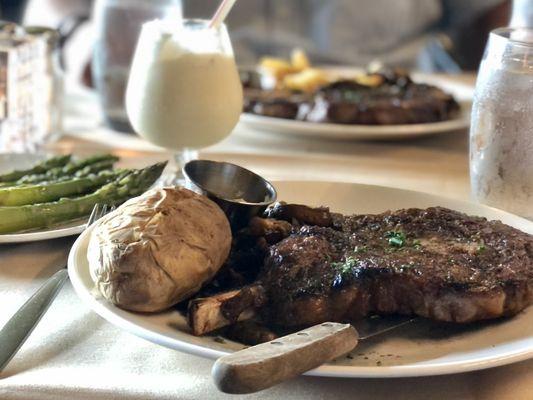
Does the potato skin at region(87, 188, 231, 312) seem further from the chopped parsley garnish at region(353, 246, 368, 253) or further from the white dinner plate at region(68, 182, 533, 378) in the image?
the chopped parsley garnish at region(353, 246, 368, 253)

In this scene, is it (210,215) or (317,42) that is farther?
(317,42)

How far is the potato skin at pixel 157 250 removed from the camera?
3.50 feet

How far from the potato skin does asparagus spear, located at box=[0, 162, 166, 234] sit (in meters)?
0.31

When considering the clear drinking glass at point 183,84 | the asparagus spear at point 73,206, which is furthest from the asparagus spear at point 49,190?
the clear drinking glass at point 183,84

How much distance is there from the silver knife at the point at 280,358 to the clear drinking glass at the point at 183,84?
923 millimetres

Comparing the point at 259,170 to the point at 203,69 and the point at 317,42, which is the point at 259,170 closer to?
the point at 203,69

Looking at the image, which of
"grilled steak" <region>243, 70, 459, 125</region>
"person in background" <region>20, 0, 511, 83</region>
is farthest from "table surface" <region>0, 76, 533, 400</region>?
"person in background" <region>20, 0, 511, 83</region>

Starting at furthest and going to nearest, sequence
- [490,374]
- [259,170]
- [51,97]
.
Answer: [51,97] → [259,170] → [490,374]

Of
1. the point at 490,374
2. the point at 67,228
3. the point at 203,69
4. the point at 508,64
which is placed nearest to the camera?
the point at 490,374

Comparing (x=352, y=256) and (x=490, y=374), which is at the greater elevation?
(x=352, y=256)

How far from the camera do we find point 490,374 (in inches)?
41.8

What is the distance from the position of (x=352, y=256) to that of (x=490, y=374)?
246 millimetres

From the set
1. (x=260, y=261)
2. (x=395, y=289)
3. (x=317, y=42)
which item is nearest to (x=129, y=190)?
(x=260, y=261)

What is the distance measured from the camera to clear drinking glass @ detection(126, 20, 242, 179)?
177cm
